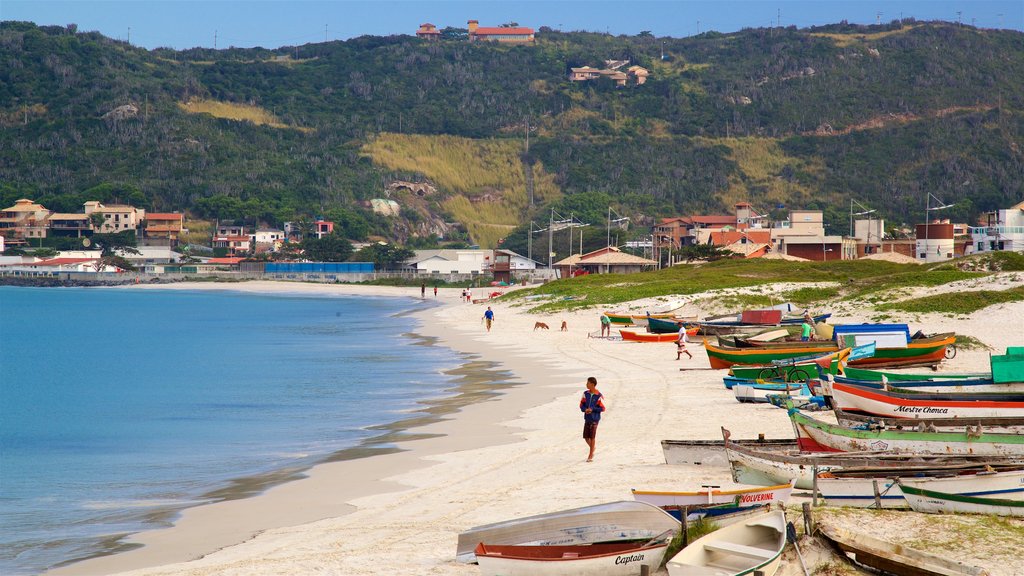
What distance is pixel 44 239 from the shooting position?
165 metres

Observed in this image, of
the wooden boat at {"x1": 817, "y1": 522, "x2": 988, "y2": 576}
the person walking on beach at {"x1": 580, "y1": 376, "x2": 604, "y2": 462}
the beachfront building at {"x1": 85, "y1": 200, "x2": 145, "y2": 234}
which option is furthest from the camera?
the beachfront building at {"x1": 85, "y1": 200, "x2": 145, "y2": 234}

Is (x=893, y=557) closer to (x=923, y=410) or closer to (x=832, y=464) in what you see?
(x=832, y=464)

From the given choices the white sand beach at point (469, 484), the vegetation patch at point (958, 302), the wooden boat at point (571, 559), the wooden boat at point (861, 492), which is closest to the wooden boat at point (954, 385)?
the white sand beach at point (469, 484)

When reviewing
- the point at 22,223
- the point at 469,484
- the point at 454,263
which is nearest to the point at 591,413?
the point at 469,484

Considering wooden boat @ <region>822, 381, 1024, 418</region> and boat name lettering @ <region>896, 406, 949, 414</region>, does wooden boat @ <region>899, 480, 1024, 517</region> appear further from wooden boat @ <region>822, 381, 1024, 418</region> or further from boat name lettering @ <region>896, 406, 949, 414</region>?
boat name lettering @ <region>896, 406, 949, 414</region>

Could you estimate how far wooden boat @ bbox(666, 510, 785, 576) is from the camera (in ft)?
32.4

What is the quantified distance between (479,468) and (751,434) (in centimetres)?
480

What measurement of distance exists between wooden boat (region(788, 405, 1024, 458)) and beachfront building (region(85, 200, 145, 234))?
532 feet

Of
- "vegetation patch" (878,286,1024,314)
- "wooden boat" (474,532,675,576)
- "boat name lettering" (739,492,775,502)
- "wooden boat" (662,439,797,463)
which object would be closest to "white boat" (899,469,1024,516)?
"boat name lettering" (739,492,775,502)

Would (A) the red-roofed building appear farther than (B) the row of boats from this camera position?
Yes

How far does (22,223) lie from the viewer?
166125mm

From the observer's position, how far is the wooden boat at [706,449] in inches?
559

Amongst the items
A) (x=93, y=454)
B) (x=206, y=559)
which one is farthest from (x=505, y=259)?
(x=206, y=559)

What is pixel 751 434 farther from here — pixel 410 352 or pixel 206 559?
pixel 410 352
